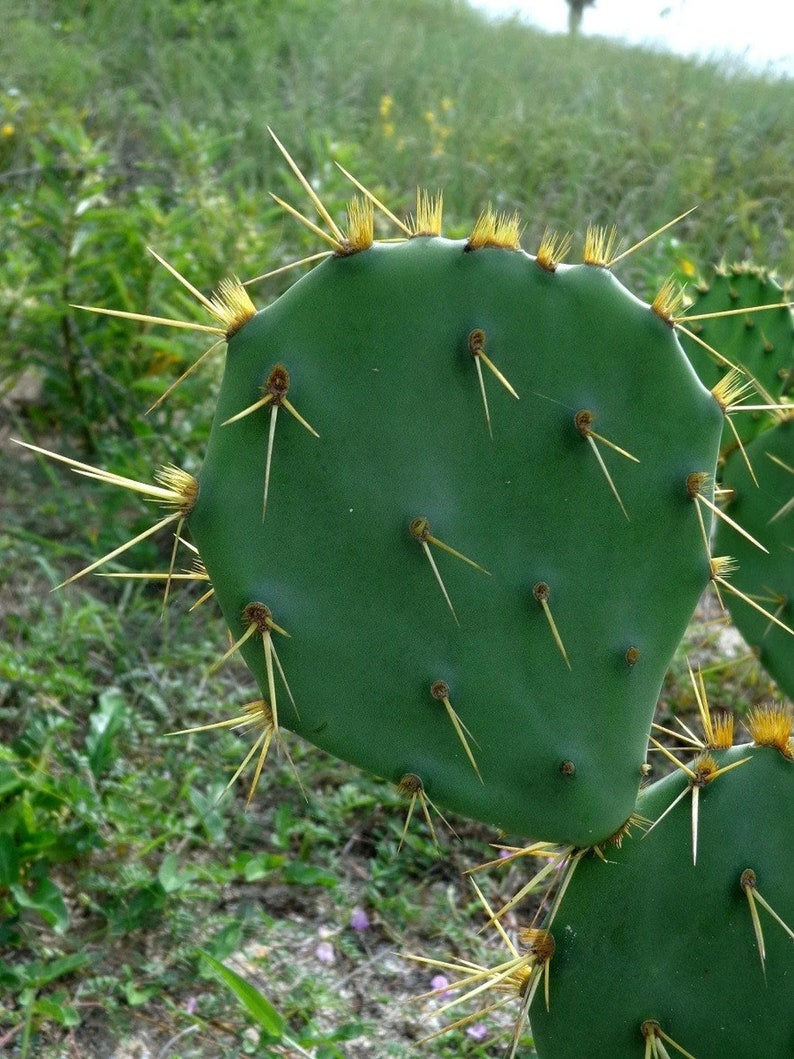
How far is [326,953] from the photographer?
1.72 meters

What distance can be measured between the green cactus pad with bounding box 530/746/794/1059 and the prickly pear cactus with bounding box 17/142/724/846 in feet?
0.24

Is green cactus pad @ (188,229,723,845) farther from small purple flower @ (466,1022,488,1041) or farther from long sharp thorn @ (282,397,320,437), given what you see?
A: small purple flower @ (466,1022,488,1041)

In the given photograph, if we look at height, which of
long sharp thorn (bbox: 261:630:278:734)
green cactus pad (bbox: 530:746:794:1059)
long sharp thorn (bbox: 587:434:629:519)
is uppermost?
long sharp thorn (bbox: 587:434:629:519)

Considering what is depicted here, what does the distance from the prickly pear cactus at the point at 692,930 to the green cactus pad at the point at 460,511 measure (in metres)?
0.08

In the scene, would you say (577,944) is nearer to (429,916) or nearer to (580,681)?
(580,681)

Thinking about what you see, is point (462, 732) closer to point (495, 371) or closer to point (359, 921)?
point (495, 371)

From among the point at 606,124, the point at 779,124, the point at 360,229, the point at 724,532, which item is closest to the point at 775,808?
the point at 360,229

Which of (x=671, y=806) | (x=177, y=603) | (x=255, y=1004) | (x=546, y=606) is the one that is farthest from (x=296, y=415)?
(x=177, y=603)

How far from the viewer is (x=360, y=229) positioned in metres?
1.02

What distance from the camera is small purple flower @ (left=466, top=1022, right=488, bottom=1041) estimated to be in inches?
62.8

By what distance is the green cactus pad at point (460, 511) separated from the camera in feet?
3.34

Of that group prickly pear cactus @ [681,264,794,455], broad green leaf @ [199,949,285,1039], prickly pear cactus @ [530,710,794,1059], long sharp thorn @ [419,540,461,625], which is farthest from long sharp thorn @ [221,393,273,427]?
prickly pear cactus @ [681,264,794,455]

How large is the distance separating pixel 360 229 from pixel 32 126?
10.8 ft

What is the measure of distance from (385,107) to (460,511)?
15.6 ft
